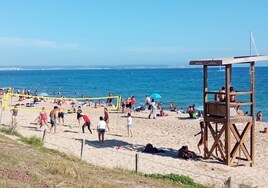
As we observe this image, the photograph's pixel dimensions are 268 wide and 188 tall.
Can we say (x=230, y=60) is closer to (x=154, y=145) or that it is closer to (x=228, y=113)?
(x=228, y=113)

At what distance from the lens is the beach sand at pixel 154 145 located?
1422 cm

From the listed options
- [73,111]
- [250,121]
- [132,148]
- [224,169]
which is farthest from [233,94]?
[73,111]

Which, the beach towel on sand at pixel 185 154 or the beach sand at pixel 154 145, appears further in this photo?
the beach towel on sand at pixel 185 154

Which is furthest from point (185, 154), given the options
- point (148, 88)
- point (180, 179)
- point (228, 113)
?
point (148, 88)

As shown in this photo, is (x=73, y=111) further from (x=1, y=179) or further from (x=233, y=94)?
(x=1, y=179)

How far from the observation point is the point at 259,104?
47.6 meters

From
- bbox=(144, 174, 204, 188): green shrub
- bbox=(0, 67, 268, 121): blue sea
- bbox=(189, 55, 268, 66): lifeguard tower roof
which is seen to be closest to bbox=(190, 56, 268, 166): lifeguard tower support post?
bbox=(189, 55, 268, 66): lifeguard tower roof

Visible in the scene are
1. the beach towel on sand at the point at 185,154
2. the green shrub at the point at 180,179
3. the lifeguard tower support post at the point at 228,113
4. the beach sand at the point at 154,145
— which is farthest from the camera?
the beach towel on sand at the point at 185,154

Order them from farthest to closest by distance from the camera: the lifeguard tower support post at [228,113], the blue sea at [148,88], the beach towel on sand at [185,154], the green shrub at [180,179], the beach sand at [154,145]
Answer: the blue sea at [148,88] → the beach towel on sand at [185,154] → the lifeguard tower support post at [228,113] → the beach sand at [154,145] → the green shrub at [180,179]

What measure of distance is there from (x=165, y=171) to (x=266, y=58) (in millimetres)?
5038

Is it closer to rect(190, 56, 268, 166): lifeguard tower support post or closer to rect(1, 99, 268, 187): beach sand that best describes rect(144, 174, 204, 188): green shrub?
rect(1, 99, 268, 187): beach sand

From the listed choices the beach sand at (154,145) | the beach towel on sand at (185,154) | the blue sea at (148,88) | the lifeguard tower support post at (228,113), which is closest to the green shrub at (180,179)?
the beach sand at (154,145)

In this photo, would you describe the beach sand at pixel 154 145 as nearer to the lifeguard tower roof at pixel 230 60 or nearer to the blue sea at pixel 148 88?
the lifeguard tower roof at pixel 230 60

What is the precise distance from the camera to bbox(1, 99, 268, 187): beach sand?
46.6ft
